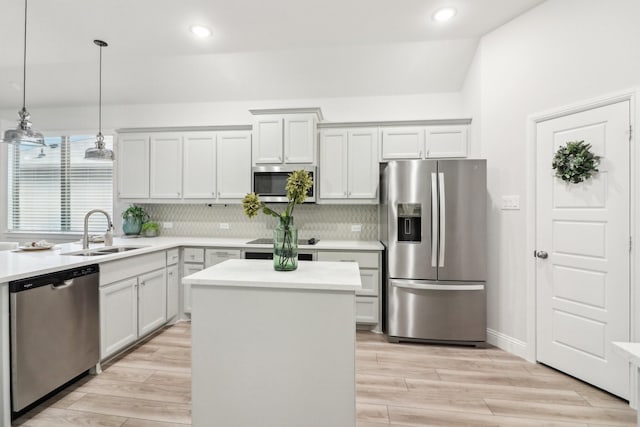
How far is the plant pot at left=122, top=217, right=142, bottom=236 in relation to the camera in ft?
13.1

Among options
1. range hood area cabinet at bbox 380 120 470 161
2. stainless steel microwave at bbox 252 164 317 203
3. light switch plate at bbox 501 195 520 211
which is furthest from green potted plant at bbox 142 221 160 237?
light switch plate at bbox 501 195 520 211

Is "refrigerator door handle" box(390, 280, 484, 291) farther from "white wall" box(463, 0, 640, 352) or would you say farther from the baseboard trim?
the baseboard trim

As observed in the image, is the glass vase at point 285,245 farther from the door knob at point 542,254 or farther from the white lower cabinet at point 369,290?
the door knob at point 542,254

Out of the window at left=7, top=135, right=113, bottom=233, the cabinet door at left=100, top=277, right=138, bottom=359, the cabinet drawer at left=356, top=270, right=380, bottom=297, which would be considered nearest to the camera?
the cabinet door at left=100, top=277, right=138, bottom=359

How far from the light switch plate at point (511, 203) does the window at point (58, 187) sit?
509cm

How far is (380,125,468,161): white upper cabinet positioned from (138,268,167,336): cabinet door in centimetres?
287

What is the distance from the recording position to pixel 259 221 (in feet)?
13.5

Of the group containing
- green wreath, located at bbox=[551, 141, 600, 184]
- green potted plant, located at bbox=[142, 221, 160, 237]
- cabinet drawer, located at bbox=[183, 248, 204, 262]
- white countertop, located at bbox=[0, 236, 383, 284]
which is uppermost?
green wreath, located at bbox=[551, 141, 600, 184]

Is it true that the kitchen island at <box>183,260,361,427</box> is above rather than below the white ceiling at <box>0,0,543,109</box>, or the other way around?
below

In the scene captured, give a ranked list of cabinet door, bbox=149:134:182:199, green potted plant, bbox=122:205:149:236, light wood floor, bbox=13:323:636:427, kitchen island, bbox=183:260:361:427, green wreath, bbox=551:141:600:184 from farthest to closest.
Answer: green potted plant, bbox=122:205:149:236, cabinet door, bbox=149:134:182:199, green wreath, bbox=551:141:600:184, light wood floor, bbox=13:323:636:427, kitchen island, bbox=183:260:361:427

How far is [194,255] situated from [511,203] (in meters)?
3.49

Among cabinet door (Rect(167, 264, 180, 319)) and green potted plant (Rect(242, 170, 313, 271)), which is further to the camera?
cabinet door (Rect(167, 264, 180, 319))

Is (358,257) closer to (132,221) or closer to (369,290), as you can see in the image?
(369,290)

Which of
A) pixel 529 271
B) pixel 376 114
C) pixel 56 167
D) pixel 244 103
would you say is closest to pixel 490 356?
pixel 529 271
